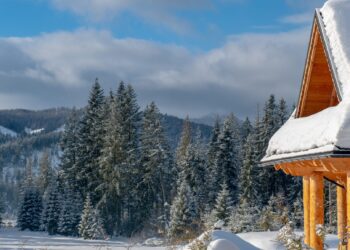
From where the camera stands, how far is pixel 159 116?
179 feet

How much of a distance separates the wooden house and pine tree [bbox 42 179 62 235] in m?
38.8

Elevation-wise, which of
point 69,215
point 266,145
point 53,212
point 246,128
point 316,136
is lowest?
point 69,215

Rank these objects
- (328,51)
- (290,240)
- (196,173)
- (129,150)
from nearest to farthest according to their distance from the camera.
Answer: (290,240) → (328,51) → (129,150) → (196,173)

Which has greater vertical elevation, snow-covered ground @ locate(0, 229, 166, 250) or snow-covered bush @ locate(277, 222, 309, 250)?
snow-covered bush @ locate(277, 222, 309, 250)

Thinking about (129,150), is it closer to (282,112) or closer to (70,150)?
(70,150)

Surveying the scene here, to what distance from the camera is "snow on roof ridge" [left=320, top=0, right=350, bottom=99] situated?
8680 millimetres

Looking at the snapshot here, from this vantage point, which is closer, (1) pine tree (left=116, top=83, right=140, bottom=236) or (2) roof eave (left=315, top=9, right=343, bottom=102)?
(2) roof eave (left=315, top=9, right=343, bottom=102)

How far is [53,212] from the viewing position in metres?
48.8

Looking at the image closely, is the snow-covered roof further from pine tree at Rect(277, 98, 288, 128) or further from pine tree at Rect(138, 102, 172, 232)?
pine tree at Rect(277, 98, 288, 128)

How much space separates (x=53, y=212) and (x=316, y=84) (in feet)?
133

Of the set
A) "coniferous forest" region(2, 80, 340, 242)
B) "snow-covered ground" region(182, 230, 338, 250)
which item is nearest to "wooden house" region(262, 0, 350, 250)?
"snow-covered ground" region(182, 230, 338, 250)

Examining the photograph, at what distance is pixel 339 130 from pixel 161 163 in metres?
43.6

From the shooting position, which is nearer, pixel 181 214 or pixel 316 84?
pixel 316 84

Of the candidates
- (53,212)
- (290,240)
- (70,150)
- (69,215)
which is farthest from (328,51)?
(70,150)
